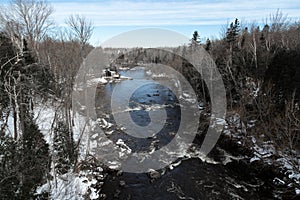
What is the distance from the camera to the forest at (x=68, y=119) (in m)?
9.83

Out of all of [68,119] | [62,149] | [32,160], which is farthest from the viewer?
[68,119]

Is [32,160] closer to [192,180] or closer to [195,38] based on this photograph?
[192,180]

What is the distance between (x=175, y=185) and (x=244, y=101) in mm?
9729

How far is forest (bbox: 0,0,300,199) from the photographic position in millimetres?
9834

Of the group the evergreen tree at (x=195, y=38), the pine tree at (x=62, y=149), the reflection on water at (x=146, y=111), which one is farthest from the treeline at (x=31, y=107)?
the evergreen tree at (x=195, y=38)

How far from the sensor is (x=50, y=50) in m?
21.0

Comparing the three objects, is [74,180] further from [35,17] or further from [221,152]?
[35,17]

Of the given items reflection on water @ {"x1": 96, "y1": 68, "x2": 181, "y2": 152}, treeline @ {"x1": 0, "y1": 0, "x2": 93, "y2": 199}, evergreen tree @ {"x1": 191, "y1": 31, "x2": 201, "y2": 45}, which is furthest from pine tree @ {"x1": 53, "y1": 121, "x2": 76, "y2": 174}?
evergreen tree @ {"x1": 191, "y1": 31, "x2": 201, "y2": 45}

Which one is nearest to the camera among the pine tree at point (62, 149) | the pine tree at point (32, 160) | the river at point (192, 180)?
the pine tree at point (32, 160)

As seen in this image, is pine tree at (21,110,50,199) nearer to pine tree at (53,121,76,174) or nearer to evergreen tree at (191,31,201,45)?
pine tree at (53,121,76,174)

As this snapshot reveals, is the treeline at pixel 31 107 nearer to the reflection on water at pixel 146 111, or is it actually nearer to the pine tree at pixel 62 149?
the pine tree at pixel 62 149

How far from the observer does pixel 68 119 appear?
52.6 feet

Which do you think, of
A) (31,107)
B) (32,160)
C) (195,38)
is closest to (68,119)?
(31,107)

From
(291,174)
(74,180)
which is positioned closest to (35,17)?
(74,180)
